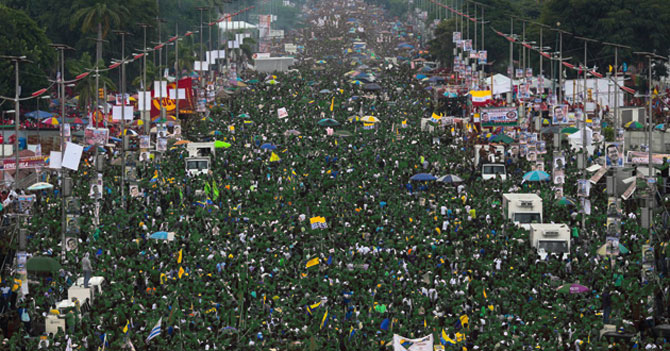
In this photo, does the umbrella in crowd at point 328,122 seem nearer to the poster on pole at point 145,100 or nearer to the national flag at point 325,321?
the poster on pole at point 145,100

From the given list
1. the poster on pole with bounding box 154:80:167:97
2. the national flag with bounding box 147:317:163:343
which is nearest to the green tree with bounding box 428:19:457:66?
the poster on pole with bounding box 154:80:167:97

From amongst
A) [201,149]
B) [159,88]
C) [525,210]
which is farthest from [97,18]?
[525,210]

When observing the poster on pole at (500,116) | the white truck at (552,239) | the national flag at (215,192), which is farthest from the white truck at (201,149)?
the white truck at (552,239)

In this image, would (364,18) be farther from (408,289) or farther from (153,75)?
(408,289)

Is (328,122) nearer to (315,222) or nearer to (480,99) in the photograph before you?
(480,99)

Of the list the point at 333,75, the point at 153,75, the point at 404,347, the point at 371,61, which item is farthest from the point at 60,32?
the point at 404,347

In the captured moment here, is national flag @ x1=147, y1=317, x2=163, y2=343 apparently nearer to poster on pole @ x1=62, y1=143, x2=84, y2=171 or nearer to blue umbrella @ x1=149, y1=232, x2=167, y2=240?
blue umbrella @ x1=149, y1=232, x2=167, y2=240
